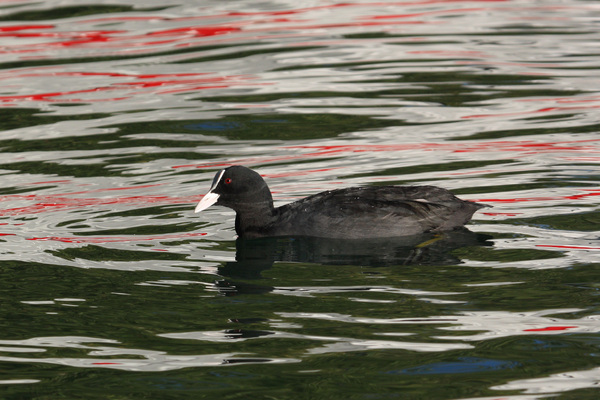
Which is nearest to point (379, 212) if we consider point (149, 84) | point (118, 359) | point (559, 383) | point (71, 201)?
point (118, 359)

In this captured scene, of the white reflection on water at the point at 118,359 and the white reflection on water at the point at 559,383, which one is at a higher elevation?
the white reflection on water at the point at 118,359

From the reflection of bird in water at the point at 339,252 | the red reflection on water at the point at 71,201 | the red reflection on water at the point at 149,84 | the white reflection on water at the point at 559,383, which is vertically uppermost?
the red reflection on water at the point at 149,84

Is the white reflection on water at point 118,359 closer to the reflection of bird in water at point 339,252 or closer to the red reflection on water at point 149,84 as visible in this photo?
the reflection of bird in water at point 339,252

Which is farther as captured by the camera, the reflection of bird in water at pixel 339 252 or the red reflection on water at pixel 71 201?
the red reflection on water at pixel 71 201

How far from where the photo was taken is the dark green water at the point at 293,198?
22.1ft

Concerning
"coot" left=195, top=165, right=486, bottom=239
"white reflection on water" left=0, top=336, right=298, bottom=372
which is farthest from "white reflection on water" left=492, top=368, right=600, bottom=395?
"coot" left=195, top=165, right=486, bottom=239

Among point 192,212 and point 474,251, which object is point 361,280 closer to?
point 474,251

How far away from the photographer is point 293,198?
11.3 metres

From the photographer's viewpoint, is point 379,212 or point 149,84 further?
point 149,84

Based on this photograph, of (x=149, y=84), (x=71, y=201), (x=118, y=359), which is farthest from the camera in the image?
(x=149, y=84)

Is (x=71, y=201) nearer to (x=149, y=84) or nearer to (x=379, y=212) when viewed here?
(x=379, y=212)

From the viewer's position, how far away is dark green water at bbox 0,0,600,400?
675 cm

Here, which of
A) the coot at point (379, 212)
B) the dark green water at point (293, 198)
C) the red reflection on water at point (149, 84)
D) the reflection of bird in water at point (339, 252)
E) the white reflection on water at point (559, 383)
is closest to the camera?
the white reflection on water at point (559, 383)

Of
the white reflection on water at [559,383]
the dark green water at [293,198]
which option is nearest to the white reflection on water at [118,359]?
the dark green water at [293,198]
